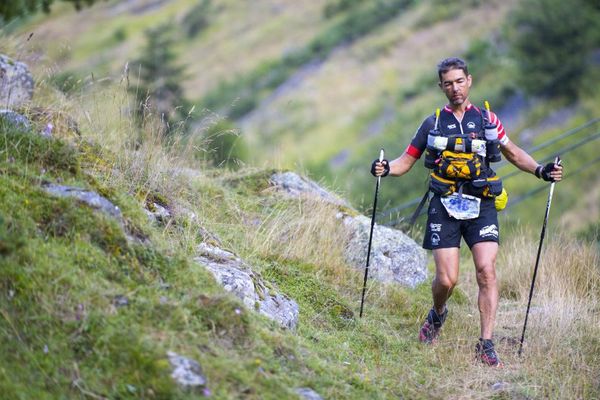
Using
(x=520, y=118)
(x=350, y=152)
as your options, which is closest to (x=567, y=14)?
(x=520, y=118)

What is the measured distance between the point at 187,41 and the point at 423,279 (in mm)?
72712

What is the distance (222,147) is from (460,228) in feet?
22.8

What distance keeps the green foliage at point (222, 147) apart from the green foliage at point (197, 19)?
201 ft

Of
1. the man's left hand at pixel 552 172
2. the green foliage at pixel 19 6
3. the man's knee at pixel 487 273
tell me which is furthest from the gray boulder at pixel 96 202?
the man's left hand at pixel 552 172

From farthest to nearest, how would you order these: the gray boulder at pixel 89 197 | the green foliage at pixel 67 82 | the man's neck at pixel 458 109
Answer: the green foliage at pixel 67 82
the man's neck at pixel 458 109
the gray boulder at pixel 89 197

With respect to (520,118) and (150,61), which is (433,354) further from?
(520,118)

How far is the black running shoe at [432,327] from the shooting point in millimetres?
7862

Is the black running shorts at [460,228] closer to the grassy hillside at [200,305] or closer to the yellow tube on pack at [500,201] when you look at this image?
the yellow tube on pack at [500,201]

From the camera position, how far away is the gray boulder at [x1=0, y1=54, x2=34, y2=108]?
9773mm

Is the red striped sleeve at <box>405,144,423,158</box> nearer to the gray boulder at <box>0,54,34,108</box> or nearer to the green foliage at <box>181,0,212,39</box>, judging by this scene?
the gray boulder at <box>0,54,34,108</box>

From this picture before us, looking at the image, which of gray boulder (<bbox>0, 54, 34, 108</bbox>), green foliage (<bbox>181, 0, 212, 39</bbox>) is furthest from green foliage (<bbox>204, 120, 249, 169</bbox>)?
green foliage (<bbox>181, 0, 212, 39</bbox>)

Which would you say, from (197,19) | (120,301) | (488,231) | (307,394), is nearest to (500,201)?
(488,231)

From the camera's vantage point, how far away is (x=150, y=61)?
94.1 ft

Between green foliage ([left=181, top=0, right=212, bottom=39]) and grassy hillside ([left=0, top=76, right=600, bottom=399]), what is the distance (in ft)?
244
